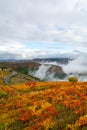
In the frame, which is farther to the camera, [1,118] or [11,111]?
[11,111]

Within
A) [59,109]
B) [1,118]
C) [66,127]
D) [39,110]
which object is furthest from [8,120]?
[66,127]

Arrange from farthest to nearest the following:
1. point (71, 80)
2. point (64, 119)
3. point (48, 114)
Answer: point (71, 80), point (48, 114), point (64, 119)

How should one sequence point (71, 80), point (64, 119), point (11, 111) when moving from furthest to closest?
point (71, 80) → point (11, 111) → point (64, 119)

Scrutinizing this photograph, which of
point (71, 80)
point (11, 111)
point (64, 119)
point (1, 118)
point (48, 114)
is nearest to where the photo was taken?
point (64, 119)

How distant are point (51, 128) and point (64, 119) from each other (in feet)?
3.63

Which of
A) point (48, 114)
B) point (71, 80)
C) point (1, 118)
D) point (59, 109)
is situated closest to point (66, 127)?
point (48, 114)

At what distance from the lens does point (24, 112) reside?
18.2 m

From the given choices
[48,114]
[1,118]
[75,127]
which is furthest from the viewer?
[1,118]

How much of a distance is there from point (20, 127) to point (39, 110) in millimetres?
2212

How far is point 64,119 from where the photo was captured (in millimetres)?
15023

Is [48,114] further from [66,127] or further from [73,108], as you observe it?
[66,127]

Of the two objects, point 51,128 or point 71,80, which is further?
point 71,80

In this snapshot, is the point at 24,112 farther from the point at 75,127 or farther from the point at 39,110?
the point at 75,127

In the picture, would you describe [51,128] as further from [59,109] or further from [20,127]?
[59,109]
